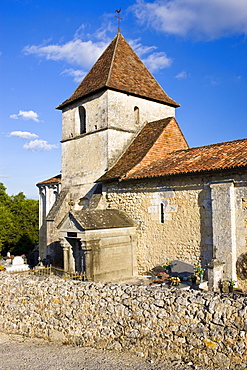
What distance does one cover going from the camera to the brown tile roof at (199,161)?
10.4m

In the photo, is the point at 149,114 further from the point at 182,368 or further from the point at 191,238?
the point at 182,368

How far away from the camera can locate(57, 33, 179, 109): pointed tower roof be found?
55.5 feet

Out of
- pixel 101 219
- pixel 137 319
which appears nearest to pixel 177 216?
pixel 101 219

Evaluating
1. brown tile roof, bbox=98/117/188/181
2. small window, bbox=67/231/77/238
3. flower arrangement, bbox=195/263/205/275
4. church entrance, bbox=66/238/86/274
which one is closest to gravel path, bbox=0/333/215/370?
flower arrangement, bbox=195/263/205/275

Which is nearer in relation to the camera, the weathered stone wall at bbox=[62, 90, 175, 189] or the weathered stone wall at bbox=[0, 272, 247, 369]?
the weathered stone wall at bbox=[0, 272, 247, 369]

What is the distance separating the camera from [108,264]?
471 inches

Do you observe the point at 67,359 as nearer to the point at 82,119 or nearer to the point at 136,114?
the point at 136,114

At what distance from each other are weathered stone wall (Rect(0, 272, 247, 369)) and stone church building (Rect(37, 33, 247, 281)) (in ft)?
12.8

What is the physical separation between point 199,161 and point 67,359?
793 cm

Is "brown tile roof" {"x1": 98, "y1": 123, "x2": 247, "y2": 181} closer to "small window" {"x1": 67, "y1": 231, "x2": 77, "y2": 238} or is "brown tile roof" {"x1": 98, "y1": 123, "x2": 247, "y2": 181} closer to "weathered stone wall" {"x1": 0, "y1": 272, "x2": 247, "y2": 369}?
"small window" {"x1": 67, "y1": 231, "x2": 77, "y2": 238}

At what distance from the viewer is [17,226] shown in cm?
3559

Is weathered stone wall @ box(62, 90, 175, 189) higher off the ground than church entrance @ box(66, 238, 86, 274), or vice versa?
weathered stone wall @ box(62, 90, 175, 189)

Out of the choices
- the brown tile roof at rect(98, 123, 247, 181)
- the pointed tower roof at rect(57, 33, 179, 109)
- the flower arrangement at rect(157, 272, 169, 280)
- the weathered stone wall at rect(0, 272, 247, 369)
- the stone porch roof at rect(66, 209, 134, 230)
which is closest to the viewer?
the weathered stone wall at rect(0, 272, 247, 369)

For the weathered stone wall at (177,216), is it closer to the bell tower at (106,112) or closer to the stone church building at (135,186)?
the stone church building at (135,186)
